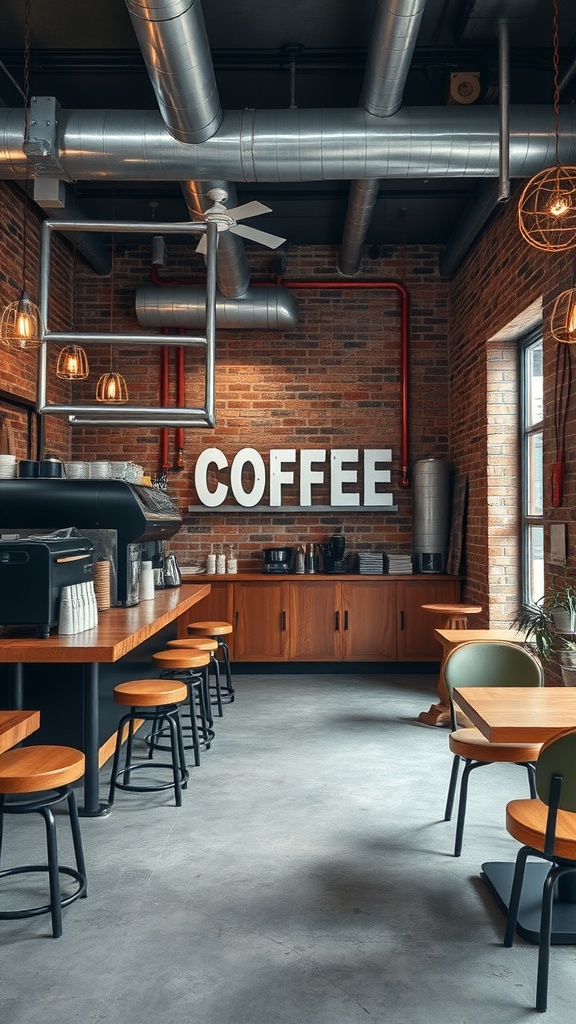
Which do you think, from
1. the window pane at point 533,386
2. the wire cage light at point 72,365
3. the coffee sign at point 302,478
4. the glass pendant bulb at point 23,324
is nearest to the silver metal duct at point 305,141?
the glass pendant bulb at point 23,324

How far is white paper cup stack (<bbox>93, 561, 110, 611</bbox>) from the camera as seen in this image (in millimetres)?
4773

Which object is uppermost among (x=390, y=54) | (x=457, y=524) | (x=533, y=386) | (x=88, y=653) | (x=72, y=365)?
(x=390, y=54)

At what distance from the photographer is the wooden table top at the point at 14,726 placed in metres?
2.41

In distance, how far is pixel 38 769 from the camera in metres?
2.67

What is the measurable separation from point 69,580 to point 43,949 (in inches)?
68.0

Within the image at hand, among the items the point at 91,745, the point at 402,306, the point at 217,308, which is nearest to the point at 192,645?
the point at 91,745

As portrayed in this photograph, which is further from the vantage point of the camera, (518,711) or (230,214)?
(230,214)

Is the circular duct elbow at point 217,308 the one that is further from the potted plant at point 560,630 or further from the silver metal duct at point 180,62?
the potted plant at point 560,630

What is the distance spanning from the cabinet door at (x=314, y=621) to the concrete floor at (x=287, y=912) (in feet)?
8.68

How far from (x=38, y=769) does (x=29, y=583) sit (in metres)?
1.19

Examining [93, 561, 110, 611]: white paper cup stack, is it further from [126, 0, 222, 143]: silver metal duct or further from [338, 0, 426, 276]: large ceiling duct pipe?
[338, 0, 426, 276]: large ceiling duct pipe

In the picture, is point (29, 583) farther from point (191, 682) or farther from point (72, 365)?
point (72, 365)

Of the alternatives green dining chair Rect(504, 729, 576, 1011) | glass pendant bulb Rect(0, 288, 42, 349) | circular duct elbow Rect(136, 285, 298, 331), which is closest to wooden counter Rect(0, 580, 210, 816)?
glass pendant bulb Rect(0, 288, 42, 349)

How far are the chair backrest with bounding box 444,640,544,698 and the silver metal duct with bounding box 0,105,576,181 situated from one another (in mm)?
2650
